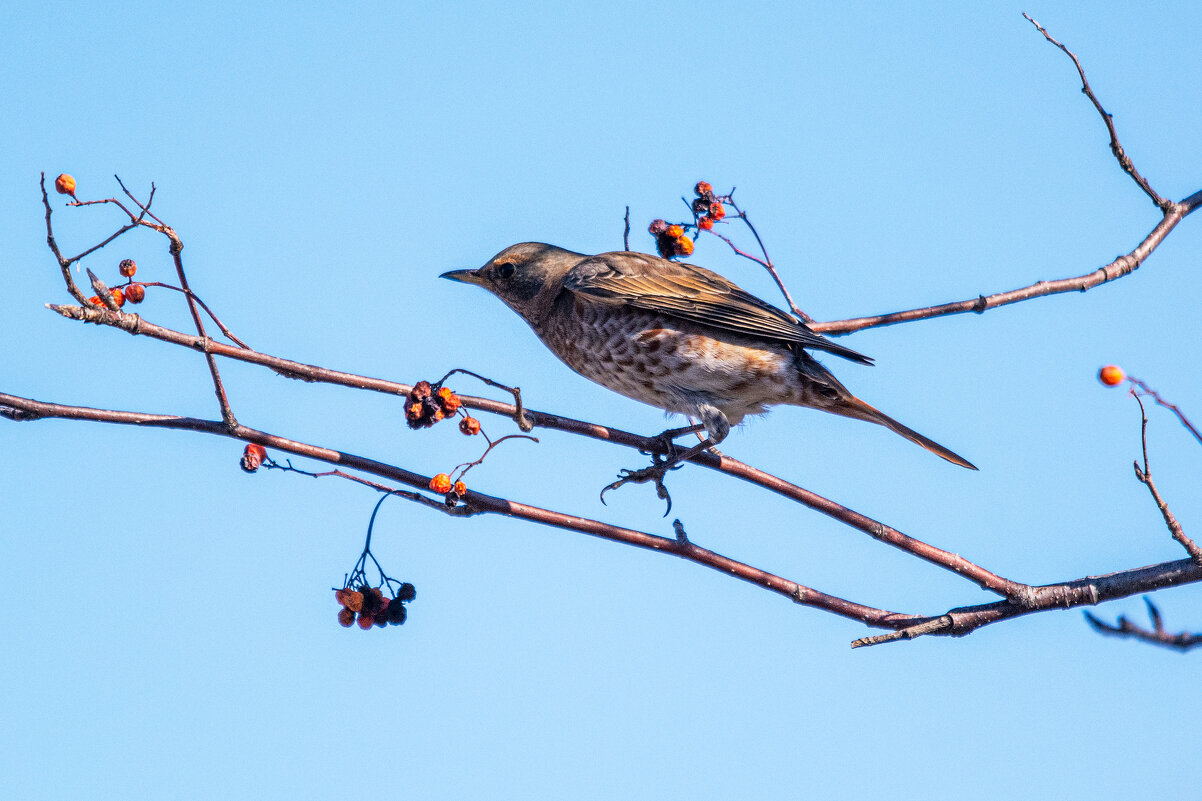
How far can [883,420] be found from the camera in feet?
21.4

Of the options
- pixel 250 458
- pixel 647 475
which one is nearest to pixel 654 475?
pixel 647 475

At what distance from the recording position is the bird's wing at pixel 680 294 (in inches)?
277

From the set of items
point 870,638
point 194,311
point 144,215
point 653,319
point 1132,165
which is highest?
point 653,319

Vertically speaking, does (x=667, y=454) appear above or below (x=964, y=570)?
above

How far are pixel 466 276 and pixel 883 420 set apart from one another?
345 cm

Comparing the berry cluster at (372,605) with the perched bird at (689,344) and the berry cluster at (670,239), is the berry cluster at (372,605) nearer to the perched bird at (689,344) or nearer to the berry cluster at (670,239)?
the perched bird at (689,344)

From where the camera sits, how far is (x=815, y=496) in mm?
4980

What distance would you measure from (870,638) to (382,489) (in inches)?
76.6

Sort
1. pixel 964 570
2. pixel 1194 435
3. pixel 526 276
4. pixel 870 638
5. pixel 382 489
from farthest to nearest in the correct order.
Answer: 1. pixel 526 276
2. pixel 964 570
3. pixel 382 489
4. pixel 870 638
5. pixel 1194 435

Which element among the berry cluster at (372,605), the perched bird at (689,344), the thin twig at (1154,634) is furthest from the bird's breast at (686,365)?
the thin twig at (1154,634)

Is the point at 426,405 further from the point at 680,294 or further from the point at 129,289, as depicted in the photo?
the point at 680,294

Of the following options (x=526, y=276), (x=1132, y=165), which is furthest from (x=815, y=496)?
(x=526, y=276)

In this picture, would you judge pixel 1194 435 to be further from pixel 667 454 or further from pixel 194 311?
pixel 194 311

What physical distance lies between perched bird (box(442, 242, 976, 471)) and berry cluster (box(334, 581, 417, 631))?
6.68ft
